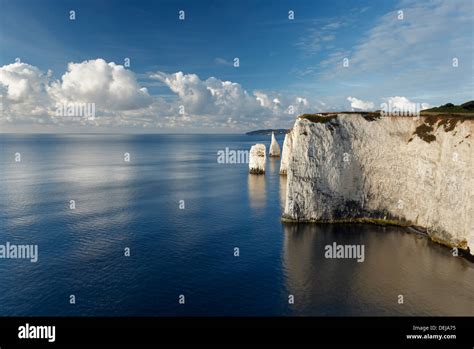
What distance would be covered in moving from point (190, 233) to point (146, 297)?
21873mm

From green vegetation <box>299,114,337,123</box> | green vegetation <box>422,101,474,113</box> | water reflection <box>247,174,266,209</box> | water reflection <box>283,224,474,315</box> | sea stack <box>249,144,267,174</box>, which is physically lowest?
water reflection <box>283,224,474,315</box>

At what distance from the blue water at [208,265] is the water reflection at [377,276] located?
0.14 meters

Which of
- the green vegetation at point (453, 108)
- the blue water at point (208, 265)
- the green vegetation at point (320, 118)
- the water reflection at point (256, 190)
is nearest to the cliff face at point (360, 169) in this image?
the green vegetation at point (320, 118)

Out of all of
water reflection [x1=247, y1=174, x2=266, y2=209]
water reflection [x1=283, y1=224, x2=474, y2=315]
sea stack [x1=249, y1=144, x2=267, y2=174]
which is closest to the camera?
water reflection [x1=283, y1=224, x2=474, y2=315]

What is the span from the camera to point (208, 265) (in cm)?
4569

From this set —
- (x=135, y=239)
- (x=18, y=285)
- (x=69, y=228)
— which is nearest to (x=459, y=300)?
(x=135, y=239)

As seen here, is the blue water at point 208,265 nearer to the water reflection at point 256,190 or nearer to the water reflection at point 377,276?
the water reflection at point 377,276

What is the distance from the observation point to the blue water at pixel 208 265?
117ft

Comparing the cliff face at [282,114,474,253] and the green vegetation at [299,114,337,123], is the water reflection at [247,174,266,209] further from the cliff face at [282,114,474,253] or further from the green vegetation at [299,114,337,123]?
the green vegetation at [299,114,337,123]

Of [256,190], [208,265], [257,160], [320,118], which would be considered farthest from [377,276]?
[257,160]

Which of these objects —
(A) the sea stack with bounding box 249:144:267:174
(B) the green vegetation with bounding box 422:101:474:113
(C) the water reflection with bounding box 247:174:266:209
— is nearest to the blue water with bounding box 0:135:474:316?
(C) the water reflection with bounding box 247:174:266:209

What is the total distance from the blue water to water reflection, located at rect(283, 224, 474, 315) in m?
0.14

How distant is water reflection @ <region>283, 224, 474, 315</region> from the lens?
35031 millimetres

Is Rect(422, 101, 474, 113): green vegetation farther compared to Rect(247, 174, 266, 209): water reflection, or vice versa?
Rect(247, 174, 266, 209): water reflection
